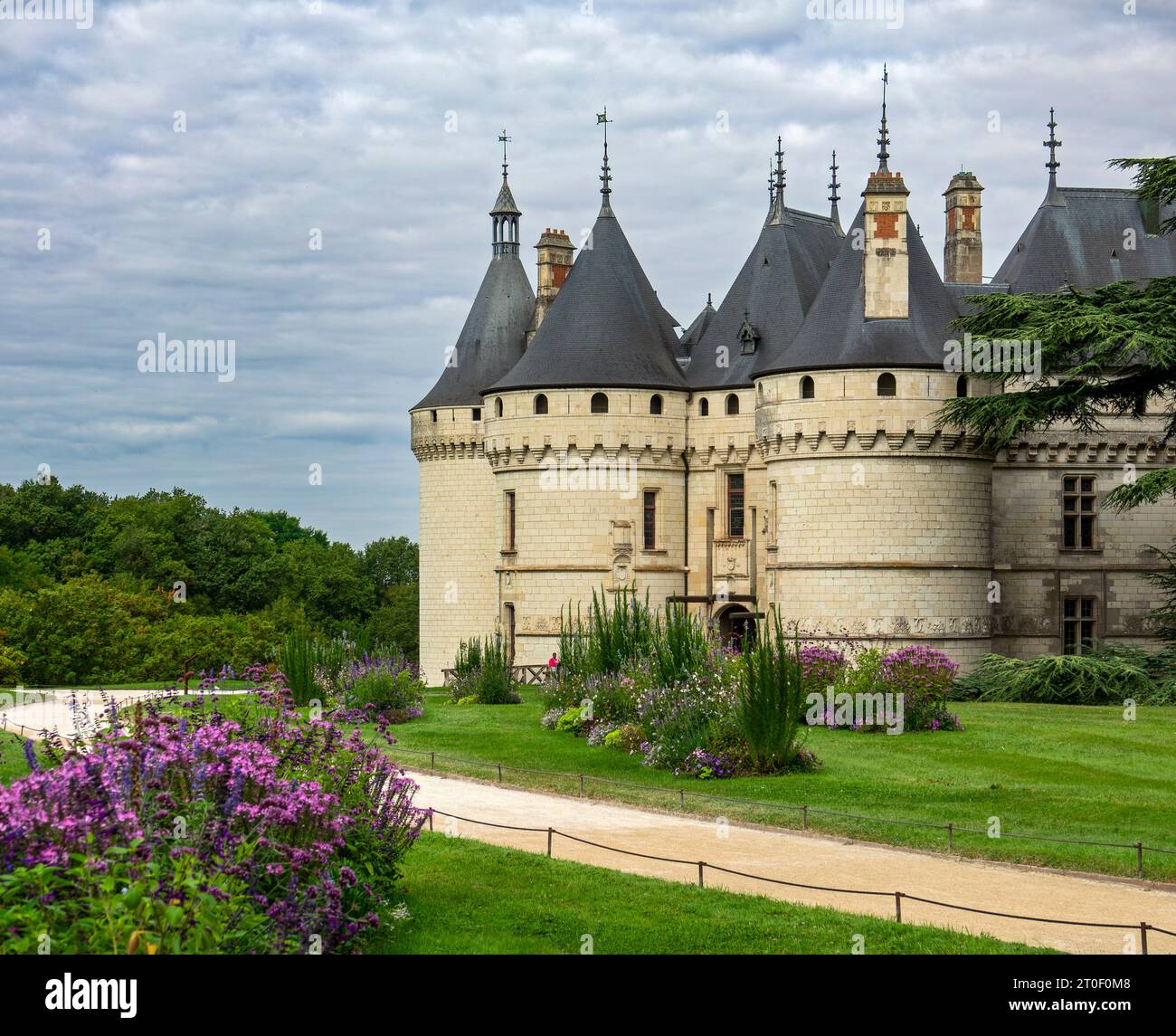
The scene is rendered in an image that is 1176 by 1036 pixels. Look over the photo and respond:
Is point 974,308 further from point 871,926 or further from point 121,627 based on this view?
point 871,926

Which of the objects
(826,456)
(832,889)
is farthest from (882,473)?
(832,889)

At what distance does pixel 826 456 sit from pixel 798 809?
17.1m

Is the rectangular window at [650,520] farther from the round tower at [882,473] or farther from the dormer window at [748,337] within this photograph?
the round tower at [882,473]

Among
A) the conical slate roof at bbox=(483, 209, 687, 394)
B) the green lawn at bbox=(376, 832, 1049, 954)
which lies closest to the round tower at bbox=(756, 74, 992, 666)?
the conical slate roof at bbox=(483, 209, 687, 394)

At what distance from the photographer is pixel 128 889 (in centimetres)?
802

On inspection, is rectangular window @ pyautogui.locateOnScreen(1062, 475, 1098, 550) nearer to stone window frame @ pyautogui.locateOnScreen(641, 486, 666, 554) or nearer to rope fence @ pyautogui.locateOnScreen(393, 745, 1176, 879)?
stone window frame @ pyautogui.locateOnScreen(641, 486, 666, 554)

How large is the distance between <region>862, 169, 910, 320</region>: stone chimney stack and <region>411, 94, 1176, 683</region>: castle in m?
0.05

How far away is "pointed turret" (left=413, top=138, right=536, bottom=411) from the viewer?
45.5 metres

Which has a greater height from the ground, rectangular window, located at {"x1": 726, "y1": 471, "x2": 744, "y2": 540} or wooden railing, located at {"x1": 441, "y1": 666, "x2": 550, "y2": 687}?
rectangular window, located at {"x1": 726, "y1": 471, "x2": 744, "y2": 540}

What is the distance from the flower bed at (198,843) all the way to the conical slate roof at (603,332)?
26.5 metres

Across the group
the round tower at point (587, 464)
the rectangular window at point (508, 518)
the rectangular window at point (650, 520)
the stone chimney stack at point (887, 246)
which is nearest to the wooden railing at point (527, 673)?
the round tower at point (587, 464)

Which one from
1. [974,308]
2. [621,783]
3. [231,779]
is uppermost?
[974,308]
